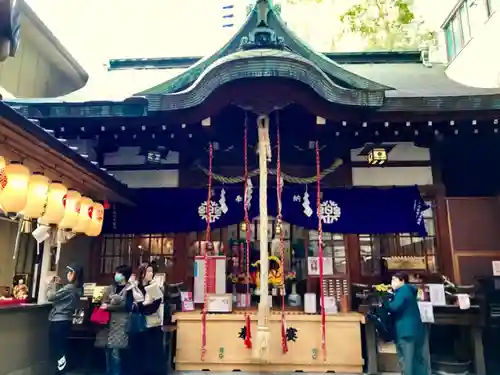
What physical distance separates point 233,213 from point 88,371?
149 inches

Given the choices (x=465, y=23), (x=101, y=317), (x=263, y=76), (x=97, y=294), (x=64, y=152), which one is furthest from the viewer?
(x=465, y=23)

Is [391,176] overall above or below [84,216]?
above

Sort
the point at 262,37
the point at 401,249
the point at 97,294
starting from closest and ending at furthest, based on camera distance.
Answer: the point at 262,37 → the point at 97,294 → the point at 401,249

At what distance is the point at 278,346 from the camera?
22.6 ft

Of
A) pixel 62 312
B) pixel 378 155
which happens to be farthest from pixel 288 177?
pixel 62 312

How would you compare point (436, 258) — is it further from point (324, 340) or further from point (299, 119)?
point (299, 119)

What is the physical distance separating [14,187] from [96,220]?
249cm

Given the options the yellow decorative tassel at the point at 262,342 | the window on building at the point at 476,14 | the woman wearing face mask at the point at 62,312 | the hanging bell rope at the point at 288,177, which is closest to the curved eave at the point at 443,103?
the hanging bell rope at the point at 288,177

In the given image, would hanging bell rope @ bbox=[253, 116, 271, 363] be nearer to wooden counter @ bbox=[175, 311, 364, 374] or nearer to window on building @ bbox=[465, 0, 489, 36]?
wooden counter @ bbox=[175, 311, 364, 374]

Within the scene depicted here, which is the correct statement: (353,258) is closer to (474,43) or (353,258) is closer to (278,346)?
(278,346)

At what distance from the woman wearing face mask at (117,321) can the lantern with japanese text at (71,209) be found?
110cm

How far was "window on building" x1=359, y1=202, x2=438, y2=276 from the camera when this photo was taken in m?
7.91

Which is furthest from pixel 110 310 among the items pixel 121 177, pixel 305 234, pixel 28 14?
pixel 28 14

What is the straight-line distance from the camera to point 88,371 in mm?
7102
